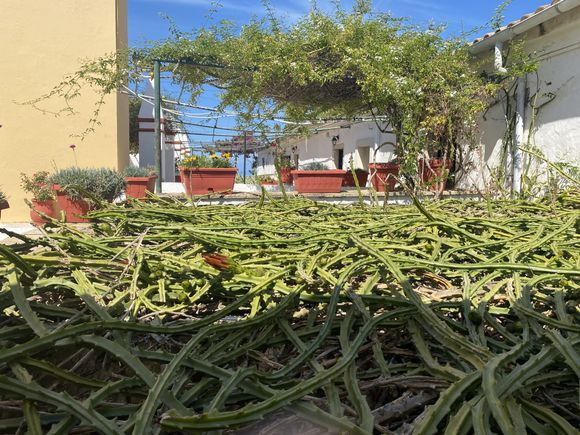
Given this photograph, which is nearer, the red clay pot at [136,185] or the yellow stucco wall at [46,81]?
the red clay pot at [136,185]

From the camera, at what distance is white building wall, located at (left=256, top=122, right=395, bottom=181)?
35.3 feet

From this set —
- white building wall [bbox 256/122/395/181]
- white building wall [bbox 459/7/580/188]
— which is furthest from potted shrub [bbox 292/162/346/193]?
white building wall [bbox 459/7/580/188]

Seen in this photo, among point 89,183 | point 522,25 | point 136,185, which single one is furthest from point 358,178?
point 89,183

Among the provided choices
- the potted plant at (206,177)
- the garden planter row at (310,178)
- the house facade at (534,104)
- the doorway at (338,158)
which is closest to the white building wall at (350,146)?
the doorway at (338,158)

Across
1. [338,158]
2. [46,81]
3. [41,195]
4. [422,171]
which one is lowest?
[41,195]

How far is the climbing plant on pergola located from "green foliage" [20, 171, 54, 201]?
1660 mm

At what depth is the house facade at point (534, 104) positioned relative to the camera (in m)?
5.48

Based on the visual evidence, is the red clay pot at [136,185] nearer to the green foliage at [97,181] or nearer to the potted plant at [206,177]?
the green foliage at [97,181]

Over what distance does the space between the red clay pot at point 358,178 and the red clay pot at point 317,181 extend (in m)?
1.82

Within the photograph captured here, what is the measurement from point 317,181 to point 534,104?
319cm

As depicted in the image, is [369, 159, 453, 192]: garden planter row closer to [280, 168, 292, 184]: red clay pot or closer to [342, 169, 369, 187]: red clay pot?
[342, 169, 369, 187]: red clay pot

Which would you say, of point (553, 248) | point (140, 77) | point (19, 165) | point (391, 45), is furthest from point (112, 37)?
point (553, 248)

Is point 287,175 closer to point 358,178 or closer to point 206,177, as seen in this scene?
point 358,178

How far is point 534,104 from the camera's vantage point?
6102 millimetres
